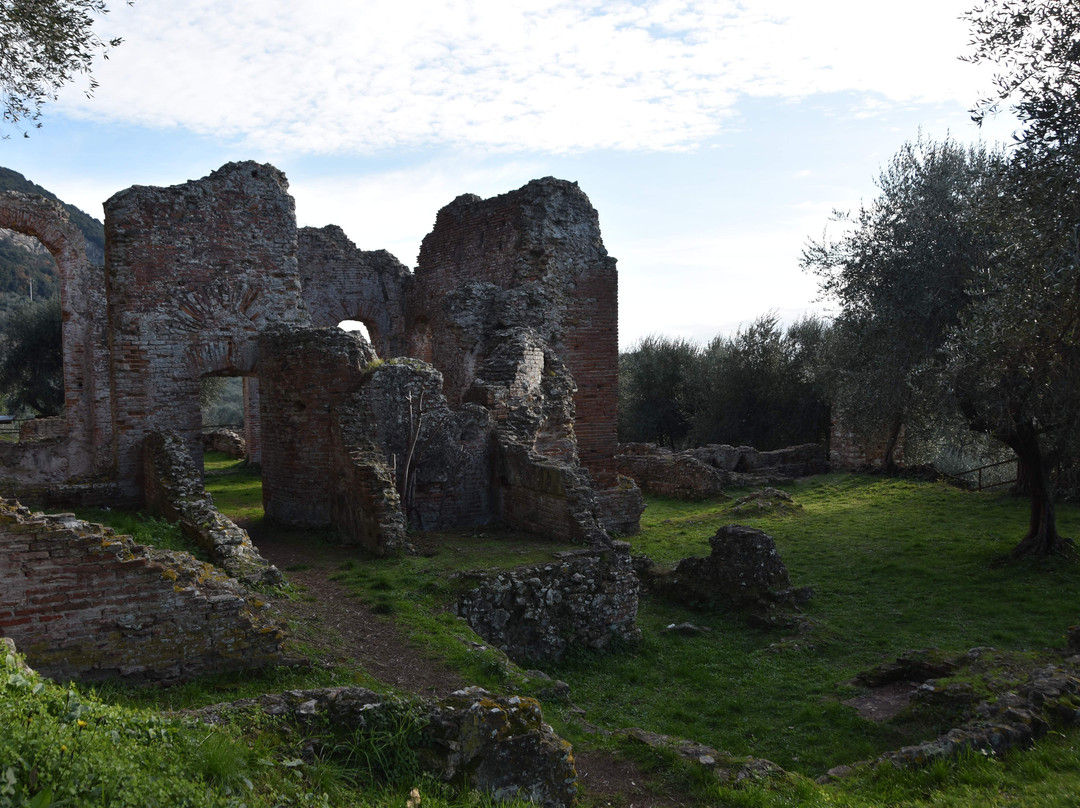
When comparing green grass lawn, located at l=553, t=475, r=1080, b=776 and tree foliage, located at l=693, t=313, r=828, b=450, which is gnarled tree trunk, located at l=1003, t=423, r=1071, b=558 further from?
tree foliage, located at l=693, t=313, r=828, b=450

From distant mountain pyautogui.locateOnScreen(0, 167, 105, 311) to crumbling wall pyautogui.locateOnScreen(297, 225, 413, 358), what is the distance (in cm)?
3093

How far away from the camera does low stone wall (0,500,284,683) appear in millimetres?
5391

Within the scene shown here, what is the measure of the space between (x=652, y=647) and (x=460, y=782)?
16.4ft

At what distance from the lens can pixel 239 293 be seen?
13.2 m

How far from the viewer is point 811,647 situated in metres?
8.79

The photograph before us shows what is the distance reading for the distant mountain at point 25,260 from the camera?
44531 millimetres

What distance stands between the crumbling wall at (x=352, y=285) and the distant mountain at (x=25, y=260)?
30928 mm

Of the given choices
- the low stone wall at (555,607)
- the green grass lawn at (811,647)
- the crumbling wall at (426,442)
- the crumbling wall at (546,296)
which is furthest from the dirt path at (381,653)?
the crumbling wall at (546,296)

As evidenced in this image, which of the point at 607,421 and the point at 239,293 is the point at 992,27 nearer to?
the point at 607,421

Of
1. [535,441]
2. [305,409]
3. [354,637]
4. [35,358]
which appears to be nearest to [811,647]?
[354,637]

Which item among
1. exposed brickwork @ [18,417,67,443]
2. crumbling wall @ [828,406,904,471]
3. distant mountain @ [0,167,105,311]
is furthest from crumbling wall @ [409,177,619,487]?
distant mountain @ [0,167,105,311]

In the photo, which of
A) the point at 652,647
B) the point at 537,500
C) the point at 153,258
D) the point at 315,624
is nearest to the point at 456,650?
the point at 315,624

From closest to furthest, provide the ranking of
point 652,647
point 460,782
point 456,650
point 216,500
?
point 460,782 < point 456,650 < point 652,647 < point 216,500

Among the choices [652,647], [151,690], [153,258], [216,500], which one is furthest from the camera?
[216,500]
